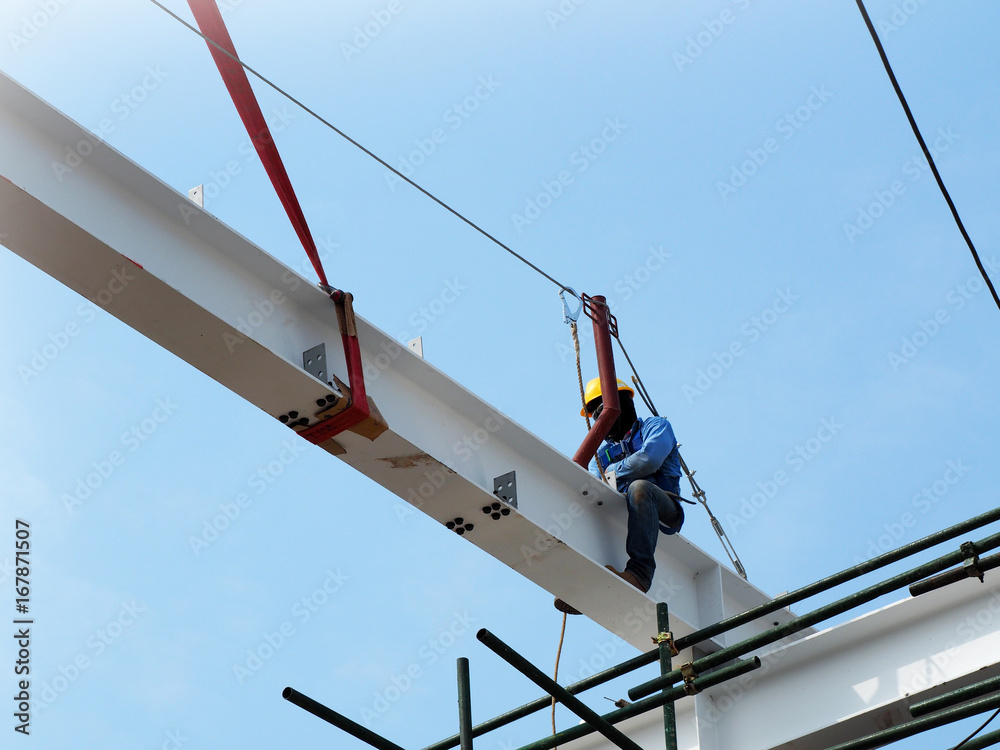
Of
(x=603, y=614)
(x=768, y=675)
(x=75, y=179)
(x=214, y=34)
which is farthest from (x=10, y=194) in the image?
(x=768, y=675)

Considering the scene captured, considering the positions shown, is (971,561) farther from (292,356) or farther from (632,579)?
(292,356)

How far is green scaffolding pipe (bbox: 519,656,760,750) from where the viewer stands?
6301mm

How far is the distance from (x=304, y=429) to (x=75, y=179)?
1.59m

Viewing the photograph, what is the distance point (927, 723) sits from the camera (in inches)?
225

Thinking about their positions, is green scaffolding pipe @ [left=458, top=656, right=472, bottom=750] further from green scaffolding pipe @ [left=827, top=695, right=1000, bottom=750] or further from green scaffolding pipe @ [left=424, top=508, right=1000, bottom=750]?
green scaffolding pipe @ [left=827, top=695, right=1000, bottom=750]

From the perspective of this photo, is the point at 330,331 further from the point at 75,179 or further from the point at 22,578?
the point at 22,578

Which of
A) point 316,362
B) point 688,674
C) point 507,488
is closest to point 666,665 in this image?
point 688,674

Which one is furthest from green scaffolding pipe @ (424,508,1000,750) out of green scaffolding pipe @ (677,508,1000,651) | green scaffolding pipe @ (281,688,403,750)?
green scaffolding pipe @ (281,688,403,750)

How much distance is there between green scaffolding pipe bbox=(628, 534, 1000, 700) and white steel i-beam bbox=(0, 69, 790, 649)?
0.94 metres

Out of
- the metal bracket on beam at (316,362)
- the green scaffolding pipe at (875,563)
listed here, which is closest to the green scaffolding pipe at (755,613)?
the green scaffolding pipe at (875,563)

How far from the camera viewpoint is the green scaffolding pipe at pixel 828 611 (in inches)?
239

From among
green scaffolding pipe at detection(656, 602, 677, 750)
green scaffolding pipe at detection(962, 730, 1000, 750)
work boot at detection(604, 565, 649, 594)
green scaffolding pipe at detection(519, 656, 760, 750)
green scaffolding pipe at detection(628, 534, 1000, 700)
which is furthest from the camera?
work boot at detection(604, 565, 649, 594)

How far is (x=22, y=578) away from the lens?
34.7 feet

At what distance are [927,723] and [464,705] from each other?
2.23 m
